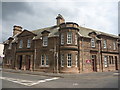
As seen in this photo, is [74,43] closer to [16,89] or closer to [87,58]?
[87,58]

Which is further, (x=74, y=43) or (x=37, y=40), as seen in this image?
(x=37, y=40)

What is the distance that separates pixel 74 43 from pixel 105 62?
840 centimetres

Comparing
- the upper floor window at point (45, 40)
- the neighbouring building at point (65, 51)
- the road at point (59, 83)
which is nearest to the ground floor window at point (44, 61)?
the neighbouring building at point (65, 51)

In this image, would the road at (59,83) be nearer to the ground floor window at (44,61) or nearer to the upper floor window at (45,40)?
the ground floor window at (44,61)

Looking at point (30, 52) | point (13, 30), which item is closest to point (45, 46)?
point (30, 52)

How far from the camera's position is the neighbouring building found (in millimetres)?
18922

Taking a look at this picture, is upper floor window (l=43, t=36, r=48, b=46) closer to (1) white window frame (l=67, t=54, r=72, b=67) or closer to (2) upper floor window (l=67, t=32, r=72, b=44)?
(2) upper floor window (l=67, t=32, r=72, b=44)

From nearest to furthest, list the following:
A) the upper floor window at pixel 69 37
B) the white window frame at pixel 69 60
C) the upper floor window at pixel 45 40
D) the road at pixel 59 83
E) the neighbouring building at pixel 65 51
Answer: the road at pixel 59 83, the white window frame at pixel 69 60, the neighbouring building at pixel 65 51, the upper floor window at pixel 69 37, the upper floor window at pixel 45 40

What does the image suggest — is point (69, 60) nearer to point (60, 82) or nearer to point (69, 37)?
point (69, 37)

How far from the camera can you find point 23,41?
24172 millimetres

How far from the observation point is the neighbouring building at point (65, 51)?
18.9 metres

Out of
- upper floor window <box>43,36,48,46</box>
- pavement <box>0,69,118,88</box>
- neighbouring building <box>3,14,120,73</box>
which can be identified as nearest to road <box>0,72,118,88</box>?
pavement <box>0,69,118,88</box>

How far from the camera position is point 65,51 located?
61.6 feet

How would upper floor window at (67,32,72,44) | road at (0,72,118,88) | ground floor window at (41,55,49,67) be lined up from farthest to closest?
1. ground floor window at (41,55,49,67)
2. upper floor window at (67,32,72,44)
3. road at (0,72,118,88)
